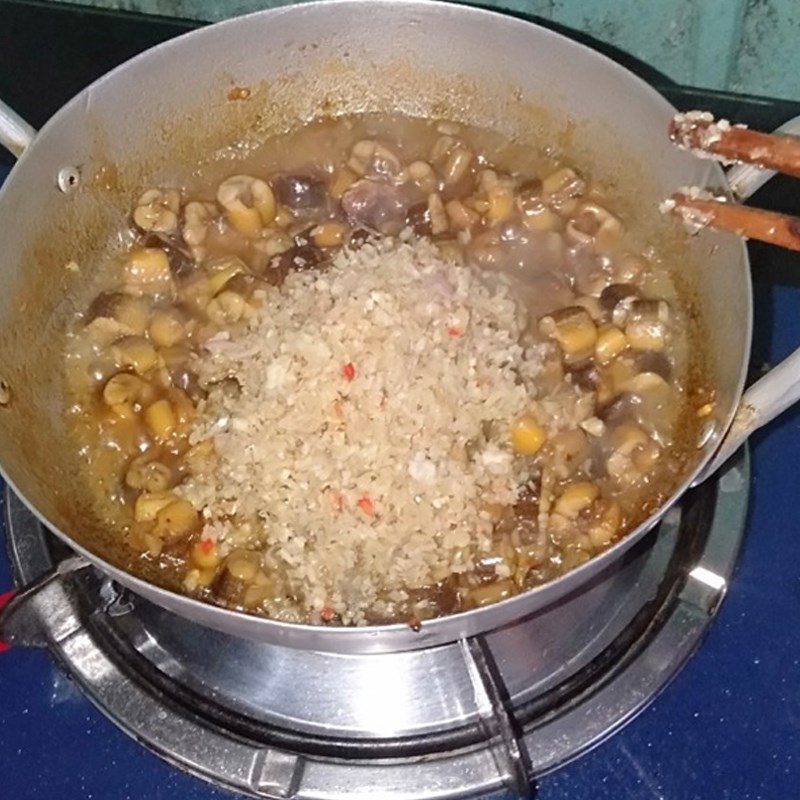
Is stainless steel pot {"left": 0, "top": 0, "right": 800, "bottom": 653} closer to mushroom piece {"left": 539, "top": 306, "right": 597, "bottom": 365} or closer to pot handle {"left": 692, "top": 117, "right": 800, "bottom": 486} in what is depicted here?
pot handle {"left": 692, "top": 117, "right": 800, "bottom": 486}

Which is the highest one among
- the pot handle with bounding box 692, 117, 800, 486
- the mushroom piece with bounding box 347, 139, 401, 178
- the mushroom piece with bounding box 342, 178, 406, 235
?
the pot handle with bounding box 692, 117, 800, 486

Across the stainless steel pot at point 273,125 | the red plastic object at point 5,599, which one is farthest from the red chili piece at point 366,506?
the red plastic object at point 5,599

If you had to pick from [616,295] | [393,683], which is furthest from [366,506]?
[616,295]

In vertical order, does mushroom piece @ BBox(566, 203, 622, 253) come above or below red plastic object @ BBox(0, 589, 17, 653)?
above

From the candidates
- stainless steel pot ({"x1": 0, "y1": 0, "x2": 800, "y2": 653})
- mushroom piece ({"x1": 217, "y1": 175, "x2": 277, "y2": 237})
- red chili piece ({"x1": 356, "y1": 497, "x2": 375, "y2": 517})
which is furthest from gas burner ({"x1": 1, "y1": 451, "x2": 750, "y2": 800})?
mushroom piece ({"x1": 217, "y1": 175, "x2": 277, "y2": 237})

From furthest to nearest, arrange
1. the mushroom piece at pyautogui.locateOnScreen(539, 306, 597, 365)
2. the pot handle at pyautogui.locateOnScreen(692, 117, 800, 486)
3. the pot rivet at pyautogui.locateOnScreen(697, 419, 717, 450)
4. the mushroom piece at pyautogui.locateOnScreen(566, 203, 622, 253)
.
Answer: the mushroom piece at pyautogui.locateOnScreen(566, 203, 622, 253), the mushroom piece at pyautogui.locateOnScreen(539, 306, 597, 365), the pot rivet at pyautogui.locateOnScreen(697, 419, 717, 450), the pot handle at pyautogui.locateOnScreen(692, 117, 800, 486)

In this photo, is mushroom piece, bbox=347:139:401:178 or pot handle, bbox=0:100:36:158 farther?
mushroom piece, bbox=347:139:401:178

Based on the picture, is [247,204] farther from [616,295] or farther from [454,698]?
[454,698]
